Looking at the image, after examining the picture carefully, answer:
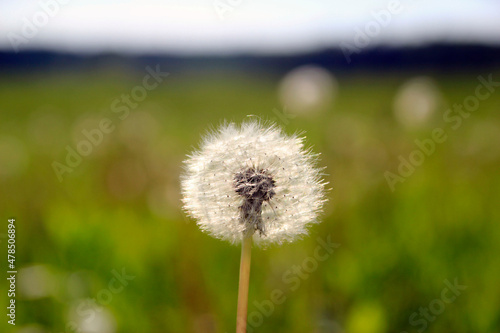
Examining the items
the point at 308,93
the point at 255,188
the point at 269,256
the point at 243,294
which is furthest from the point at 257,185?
the point at 308,93

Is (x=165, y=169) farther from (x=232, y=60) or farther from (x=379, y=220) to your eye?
(x=232, y=60)

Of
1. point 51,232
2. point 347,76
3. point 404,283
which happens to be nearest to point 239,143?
point 404,283

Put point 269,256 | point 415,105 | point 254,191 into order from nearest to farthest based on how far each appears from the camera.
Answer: point 254,191 < point 269,256 < point 415,105

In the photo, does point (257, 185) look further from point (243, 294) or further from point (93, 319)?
point (93, 319)

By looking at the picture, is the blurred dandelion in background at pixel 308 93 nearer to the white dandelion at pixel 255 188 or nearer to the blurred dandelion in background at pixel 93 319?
the blurred dandelion in background at pixel 93 319

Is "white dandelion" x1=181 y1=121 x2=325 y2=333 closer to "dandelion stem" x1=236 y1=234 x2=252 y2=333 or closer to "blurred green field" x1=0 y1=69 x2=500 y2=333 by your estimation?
"blurred green field" x1=0 y1=69 x2=500 y2=333

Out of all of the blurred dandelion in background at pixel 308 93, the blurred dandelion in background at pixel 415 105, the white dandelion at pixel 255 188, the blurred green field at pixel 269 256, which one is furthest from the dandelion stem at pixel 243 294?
the blurred dandelion in background at pixel 415 105

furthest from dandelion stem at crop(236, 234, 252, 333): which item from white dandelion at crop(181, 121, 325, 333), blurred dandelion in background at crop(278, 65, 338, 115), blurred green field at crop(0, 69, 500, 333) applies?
blurred dandelion in background at crop(278, 65, 338, 115)

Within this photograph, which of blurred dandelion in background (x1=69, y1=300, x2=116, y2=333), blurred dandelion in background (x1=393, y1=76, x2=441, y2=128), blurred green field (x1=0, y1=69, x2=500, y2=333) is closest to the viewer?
blurred dandelion in background (x1=69, y1=300, x2=116, y2=333)

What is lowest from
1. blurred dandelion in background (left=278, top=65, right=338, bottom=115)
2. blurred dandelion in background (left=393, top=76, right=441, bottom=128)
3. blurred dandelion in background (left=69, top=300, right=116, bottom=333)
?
blurred dandelion in background (left=69, top=300, right=116, bottom=333)
